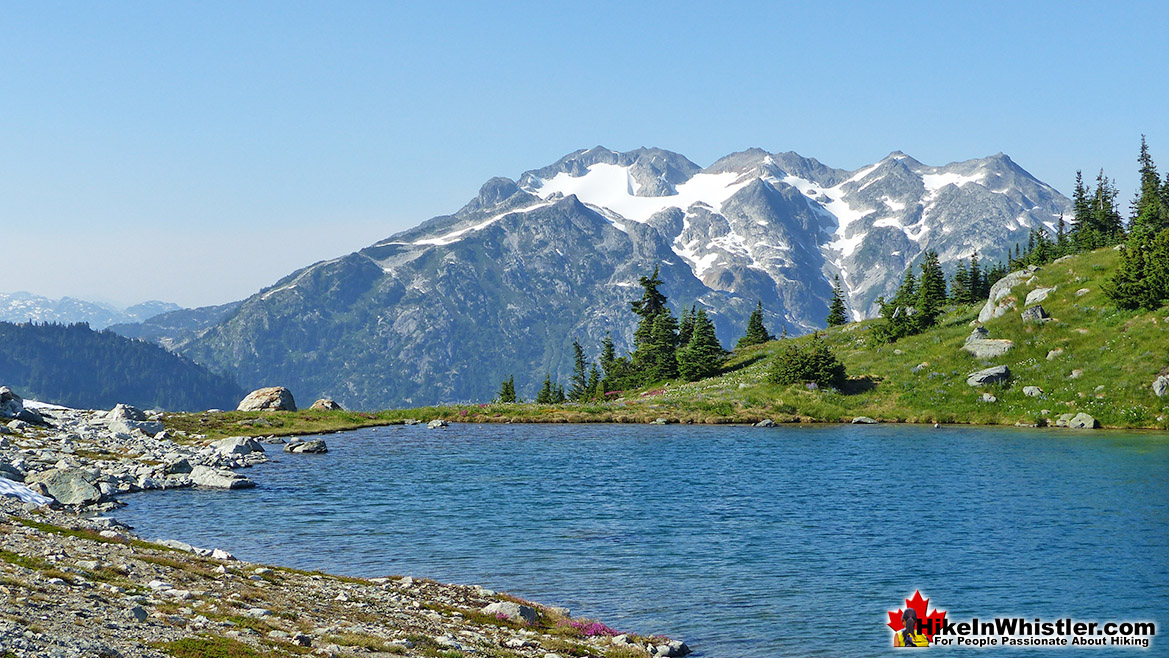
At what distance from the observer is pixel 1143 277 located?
297 ft

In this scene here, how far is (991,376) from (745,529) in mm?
63567

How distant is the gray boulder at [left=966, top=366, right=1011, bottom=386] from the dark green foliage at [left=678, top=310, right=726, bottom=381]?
36273 millimetres

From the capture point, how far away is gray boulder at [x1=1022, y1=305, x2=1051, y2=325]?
95.6 m

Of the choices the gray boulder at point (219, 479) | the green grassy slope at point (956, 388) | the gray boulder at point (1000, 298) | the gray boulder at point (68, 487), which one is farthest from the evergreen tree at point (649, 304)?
the gray boulder at point (68, 487)

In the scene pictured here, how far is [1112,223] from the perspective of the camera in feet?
454

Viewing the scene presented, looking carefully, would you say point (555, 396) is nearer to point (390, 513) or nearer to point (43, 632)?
point (390, 513)

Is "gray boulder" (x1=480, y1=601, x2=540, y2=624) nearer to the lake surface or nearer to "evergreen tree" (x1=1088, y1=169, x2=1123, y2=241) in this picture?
the lake surface

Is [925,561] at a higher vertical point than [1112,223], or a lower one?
lower

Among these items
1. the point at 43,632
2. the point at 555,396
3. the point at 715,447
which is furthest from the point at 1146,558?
the point at 555,396

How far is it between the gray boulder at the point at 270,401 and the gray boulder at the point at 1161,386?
95175 millimetres

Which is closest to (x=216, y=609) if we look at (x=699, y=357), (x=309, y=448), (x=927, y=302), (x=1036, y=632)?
(x=1036, y=632)

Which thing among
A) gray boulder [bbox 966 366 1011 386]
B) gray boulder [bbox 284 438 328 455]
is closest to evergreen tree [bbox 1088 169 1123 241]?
gray boulder [bbox 966 366 1011 386]

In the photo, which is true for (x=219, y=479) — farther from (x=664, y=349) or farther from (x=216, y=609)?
(x=664, y=349)

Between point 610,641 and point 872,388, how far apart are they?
81.7 meters
